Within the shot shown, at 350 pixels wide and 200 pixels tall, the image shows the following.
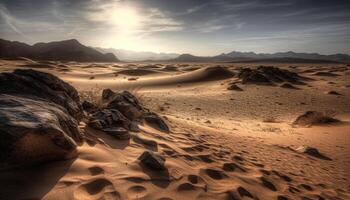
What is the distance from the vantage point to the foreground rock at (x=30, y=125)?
261 cm

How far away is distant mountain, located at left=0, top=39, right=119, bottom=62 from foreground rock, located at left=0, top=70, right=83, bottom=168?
3625 inches

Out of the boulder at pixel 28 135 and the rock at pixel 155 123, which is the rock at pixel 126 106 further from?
the boulder at pixel 28 135

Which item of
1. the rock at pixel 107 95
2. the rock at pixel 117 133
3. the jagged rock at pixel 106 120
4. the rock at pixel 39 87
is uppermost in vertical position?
the rock at pixel 39 87

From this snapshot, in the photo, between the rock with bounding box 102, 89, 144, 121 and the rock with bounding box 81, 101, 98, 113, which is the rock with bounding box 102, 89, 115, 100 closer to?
the rock with bounding box 102, 89, 144, 121

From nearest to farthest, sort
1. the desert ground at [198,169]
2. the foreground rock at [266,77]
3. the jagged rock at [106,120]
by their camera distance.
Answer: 1. the desert ground at [198,169]
2. the jagged rock at [106,120]
3. the foreground rock at [266,77]

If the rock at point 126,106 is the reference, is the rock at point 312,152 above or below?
below

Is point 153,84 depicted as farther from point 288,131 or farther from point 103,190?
point 103,190

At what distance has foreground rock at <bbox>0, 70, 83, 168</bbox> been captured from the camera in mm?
2613

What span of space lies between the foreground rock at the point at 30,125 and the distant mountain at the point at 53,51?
92081 millimetres

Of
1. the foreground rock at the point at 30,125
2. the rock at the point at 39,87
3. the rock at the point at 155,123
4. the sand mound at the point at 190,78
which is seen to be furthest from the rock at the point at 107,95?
the sand mound at the point at 190,78

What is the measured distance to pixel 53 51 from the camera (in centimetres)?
→ 10344

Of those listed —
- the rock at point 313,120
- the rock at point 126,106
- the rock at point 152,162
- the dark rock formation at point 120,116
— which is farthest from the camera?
the rock at point 313,120

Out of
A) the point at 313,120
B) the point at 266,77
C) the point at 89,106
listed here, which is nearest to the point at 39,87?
the point at 89,106

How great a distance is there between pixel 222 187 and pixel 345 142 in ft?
20.6
